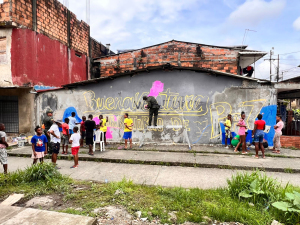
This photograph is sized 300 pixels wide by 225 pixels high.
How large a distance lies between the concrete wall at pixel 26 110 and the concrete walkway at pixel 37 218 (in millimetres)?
7876

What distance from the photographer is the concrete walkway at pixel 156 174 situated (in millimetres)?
4928

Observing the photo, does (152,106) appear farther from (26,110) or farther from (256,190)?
(26,110)

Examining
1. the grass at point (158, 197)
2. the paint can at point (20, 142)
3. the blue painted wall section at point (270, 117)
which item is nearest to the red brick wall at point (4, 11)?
the paint can at point (20, 142)

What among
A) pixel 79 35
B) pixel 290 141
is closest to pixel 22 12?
pixel 79 35

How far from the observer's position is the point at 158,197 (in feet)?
12.8

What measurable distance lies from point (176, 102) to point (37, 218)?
7.13 meters

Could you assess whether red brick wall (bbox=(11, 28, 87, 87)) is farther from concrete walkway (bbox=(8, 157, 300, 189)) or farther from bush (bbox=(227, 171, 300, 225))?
bush (bbox=(227, 171, 300, 225))

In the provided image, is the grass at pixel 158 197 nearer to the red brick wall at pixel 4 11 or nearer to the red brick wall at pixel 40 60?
the red brick wall at pixel 40 60

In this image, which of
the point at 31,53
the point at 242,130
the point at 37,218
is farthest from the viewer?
the point at 31,53

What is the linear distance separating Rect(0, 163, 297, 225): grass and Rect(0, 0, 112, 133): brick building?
6.44 metres

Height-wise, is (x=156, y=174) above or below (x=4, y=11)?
below

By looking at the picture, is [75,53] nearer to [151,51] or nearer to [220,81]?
[151,51]

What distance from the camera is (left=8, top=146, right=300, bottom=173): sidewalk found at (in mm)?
6133

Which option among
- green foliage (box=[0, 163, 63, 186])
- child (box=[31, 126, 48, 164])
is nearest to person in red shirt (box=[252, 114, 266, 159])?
green foliage (box=[0, 163, 63, 186])
